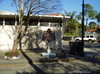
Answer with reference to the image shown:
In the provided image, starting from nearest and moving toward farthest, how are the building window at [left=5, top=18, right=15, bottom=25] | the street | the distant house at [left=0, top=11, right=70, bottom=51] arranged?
the street < the distant house at [left=0, top=11, right=70, bottom=51] < the building window at [left=5, top=18, right=15, bottom=25]

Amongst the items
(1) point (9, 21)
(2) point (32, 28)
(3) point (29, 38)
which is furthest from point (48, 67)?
(1) point (9, 21)

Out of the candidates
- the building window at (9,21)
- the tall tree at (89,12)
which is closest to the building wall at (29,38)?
the building window at (9,21)

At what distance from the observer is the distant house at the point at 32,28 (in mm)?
16434

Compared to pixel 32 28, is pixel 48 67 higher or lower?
lower

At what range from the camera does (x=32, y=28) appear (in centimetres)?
1727

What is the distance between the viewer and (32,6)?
1316cm

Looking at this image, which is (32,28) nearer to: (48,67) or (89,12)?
(48,67)

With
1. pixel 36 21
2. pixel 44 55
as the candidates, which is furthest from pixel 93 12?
pixel 44 55

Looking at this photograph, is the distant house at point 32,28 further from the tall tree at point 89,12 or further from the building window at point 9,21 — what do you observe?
the tall tree at point 89,12

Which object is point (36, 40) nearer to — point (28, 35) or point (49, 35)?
point (28, 35)

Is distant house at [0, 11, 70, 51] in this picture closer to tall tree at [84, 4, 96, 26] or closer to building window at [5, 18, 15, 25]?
building window at [5, 18, 15, 25]

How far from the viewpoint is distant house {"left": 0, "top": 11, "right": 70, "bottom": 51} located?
647 inches

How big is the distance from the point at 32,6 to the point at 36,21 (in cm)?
434

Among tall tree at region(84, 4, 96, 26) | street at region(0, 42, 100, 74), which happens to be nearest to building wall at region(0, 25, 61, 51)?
street at region(0, 42, 100, 74)
